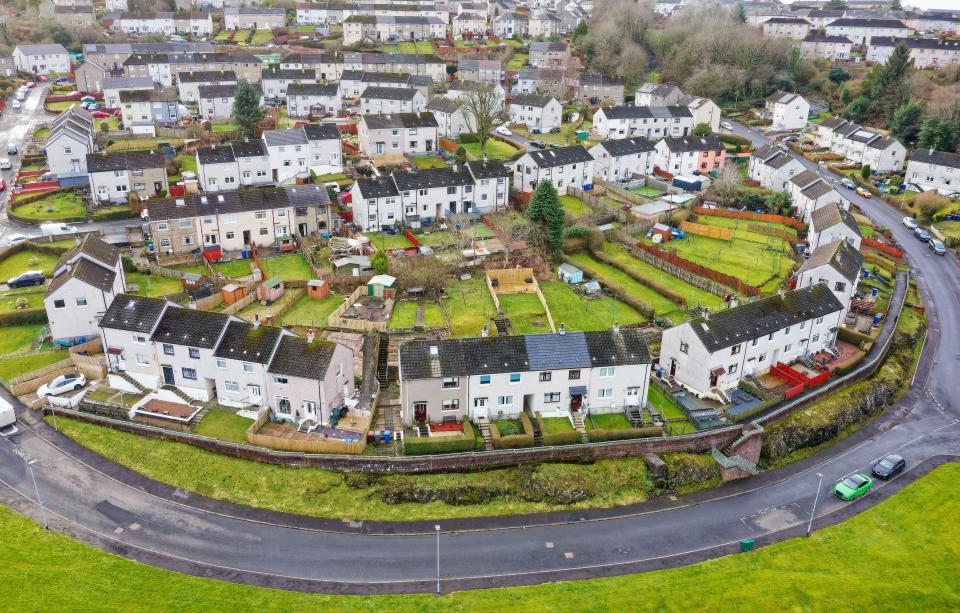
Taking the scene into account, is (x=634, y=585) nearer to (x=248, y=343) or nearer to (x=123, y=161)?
(x=248, y=343)

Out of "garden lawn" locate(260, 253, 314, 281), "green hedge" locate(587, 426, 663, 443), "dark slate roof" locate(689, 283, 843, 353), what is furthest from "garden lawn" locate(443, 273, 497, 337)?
"dark slate roof" locate(689, 283, 843, 353)

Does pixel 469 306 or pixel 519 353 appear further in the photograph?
pixel 469 306

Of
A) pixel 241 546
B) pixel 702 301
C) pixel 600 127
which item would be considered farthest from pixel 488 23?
pixel 241 546

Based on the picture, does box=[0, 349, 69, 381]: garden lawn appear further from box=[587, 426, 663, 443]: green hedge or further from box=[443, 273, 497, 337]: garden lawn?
box=[587, 426, 663, 443]: green hedge

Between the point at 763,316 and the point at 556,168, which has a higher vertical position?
the point at 556,168

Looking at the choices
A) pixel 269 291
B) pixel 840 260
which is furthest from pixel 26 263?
pixel 840 260

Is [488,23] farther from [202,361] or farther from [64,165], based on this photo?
[202,361]
